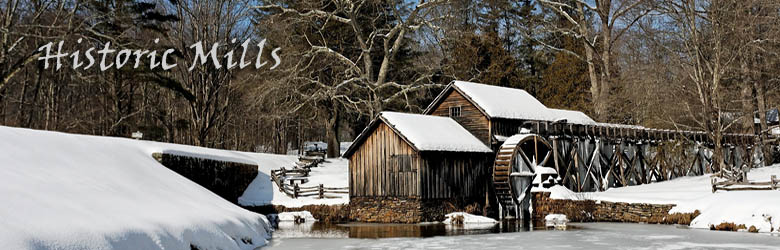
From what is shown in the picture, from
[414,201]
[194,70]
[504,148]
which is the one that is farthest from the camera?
[194,70]

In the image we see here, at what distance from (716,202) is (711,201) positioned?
1.66ft

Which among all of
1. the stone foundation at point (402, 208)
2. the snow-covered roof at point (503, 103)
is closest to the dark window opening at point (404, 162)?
the stone foundation at point (402, 208)

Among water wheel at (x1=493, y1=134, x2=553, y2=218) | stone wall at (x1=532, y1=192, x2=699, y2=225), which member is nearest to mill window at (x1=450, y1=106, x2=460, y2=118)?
water wheel at (x1=493, y1=134, x2=553, y2=218)

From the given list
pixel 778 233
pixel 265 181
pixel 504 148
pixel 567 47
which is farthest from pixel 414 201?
pixel 567 47

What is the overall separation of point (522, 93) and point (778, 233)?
16861 millimetres

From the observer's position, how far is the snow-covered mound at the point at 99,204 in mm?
9180

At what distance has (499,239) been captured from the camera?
18844mm

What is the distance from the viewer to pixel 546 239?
60.8 feet

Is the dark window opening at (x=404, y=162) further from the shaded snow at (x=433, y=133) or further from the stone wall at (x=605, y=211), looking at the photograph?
the stone wall at (x=605, y=211)

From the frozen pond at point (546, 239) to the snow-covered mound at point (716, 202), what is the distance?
1.11 meters

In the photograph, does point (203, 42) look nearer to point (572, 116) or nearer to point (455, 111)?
point (455, 111)

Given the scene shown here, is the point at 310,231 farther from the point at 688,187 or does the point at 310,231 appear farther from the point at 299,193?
the point at 688,187

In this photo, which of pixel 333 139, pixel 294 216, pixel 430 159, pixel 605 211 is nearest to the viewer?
pixel 605 211

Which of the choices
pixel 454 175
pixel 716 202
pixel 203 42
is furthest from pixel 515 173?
pixel 203 42
